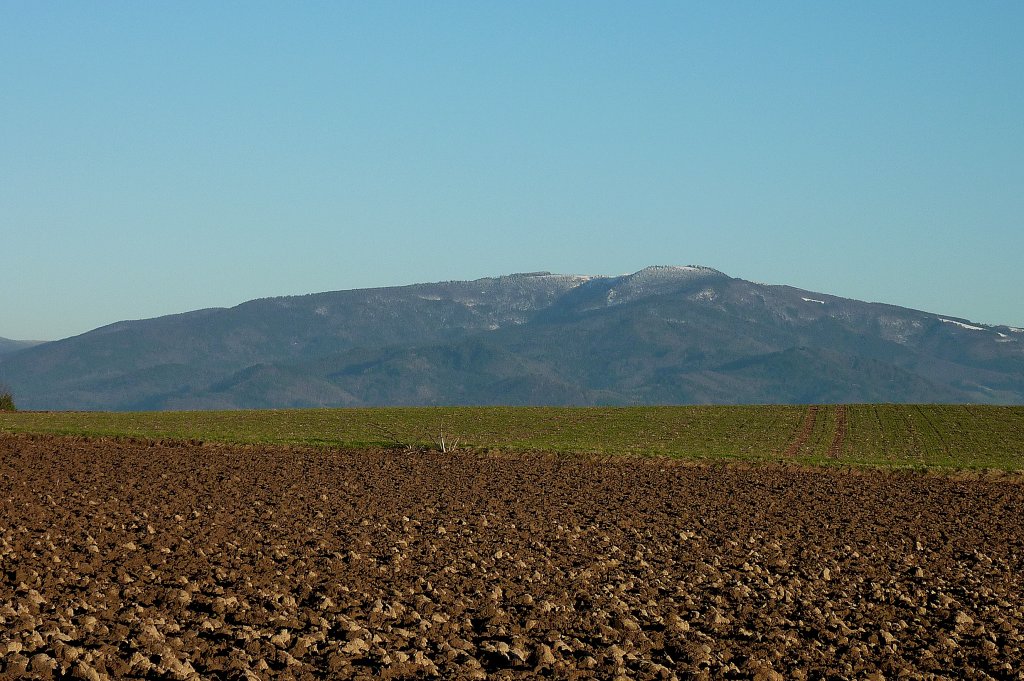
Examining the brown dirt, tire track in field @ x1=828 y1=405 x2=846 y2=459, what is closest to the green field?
tire track in field @ x1=828 y1=405 x2=846 y2=459

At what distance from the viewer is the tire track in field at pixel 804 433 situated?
55.1 metres

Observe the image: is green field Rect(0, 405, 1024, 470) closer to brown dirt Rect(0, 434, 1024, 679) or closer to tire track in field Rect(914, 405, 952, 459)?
tire track in field Rect(914, 405, 952, 459)

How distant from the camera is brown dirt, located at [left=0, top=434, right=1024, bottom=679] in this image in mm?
15164

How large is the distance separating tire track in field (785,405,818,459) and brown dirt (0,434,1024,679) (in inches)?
690

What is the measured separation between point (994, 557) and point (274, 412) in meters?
59.5

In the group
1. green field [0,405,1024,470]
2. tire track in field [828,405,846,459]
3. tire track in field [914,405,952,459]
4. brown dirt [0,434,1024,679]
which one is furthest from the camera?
tire track in field [914,405,952,459]

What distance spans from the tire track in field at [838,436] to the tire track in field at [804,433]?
1571 millimetres

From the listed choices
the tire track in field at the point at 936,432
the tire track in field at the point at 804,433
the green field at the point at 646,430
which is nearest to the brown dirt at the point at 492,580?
the green field at the point at 646,430

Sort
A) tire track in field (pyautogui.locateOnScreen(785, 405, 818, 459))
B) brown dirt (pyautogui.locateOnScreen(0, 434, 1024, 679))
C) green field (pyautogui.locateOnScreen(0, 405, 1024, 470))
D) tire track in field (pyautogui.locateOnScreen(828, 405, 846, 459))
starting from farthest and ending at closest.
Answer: tire track in field (pyautogui.locateOnScreen(785, 405, 818, 459)), tire track in field (pyautogui.locateOnScreen(828, 405, 846, 459)), green field (pyautogui.locateOnScreen(0, 405, 1024, 470)), brown dirt (pyautogui.locateOnScreen(0, 434, 1024, 679))

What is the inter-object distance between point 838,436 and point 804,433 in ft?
7.99

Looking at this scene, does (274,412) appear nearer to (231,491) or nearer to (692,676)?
(231,491)

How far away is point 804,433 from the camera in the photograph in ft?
224

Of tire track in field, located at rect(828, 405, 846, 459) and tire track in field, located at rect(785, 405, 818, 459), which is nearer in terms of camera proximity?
tire track in field, located at rect(828, 405, 846, 459)

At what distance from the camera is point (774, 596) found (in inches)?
782
